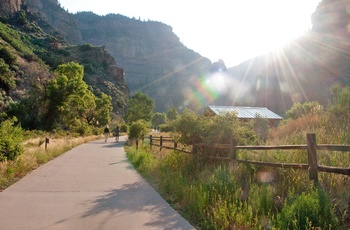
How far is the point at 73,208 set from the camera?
565cm

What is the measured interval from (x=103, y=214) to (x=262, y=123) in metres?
24.5

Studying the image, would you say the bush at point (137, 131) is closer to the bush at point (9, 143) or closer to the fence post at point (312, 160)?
the bush at point (9, 143)

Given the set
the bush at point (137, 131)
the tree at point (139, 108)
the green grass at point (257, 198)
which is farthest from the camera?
the tree at point (139, 108)

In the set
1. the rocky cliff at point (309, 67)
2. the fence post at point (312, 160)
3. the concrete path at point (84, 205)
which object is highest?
the rocky cliff at point (309, 67)

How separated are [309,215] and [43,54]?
103 m

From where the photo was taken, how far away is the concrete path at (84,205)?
4.73m

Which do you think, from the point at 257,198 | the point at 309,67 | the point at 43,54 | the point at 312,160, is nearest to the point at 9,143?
the point at 257,198

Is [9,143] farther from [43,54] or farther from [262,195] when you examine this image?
[43,54]

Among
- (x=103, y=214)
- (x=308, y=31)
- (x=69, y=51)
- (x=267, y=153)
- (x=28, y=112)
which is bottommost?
(x=103, y=214)

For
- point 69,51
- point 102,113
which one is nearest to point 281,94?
point 102,113

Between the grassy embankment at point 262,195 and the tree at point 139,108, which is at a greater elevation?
the tree at point 139,108

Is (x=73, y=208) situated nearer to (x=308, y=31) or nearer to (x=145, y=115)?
(x=145, y=115)

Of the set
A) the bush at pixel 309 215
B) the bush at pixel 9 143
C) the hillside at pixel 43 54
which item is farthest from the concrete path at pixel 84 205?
the hillside at pixel 43 54

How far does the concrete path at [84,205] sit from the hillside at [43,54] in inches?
2155
